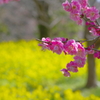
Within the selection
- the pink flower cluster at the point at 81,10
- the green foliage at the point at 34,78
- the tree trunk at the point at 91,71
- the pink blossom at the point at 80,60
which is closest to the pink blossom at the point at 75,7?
the pink flower cluster at the point at 81,10

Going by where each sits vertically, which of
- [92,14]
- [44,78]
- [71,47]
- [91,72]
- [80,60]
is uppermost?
[92,14]

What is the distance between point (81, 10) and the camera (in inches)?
96.0

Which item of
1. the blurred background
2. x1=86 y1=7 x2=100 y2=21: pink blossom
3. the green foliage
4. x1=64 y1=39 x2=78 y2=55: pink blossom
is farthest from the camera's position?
the green foliage

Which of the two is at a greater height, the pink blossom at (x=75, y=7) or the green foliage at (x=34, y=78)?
the pink blossom at (x=75, y=7)

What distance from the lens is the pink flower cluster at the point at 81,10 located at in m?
2.31

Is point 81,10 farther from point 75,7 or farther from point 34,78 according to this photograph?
point 34,78

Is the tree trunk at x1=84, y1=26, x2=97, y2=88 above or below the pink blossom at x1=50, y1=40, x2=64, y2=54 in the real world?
below

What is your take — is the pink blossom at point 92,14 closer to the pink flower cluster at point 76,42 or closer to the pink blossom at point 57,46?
the pink flower cluster at point 76,42

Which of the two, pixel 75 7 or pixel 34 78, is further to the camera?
pixel 34 78

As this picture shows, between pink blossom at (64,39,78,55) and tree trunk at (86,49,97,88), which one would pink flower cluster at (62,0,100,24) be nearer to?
pink blossom at (64,39,78,55)

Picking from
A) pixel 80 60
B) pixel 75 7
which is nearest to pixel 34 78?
pixel 80 60

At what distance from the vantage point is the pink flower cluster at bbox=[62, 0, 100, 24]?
2312mm

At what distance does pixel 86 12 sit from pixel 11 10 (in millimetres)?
14139

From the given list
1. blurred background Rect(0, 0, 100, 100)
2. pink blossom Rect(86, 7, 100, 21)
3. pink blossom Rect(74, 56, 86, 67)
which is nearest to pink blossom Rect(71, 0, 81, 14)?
pink blossom Rect(86, 7, 100, 21)
